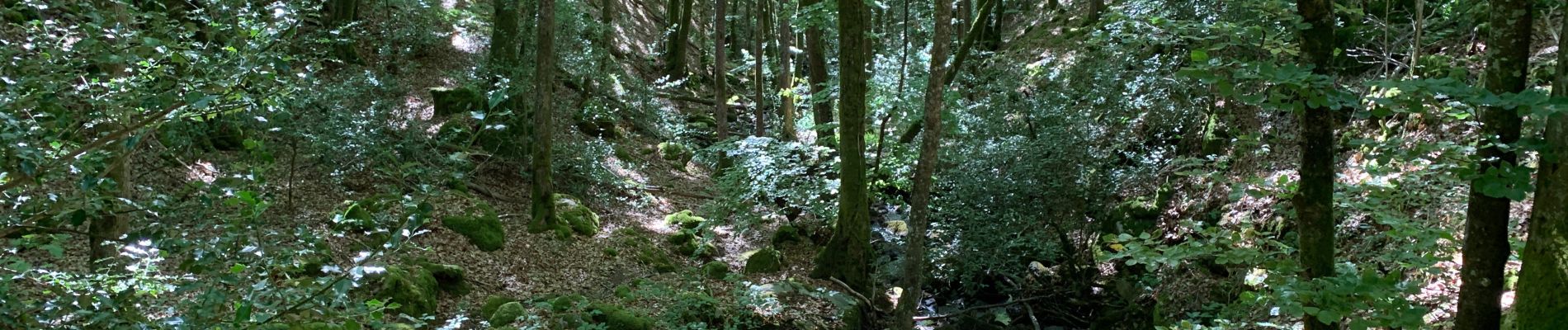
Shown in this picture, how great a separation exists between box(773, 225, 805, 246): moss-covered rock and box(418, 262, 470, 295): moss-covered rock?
4537mm

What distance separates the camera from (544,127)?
34.9 feet

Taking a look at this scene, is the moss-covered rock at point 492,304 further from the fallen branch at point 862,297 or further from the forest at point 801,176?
the fallen branch at point 862,297

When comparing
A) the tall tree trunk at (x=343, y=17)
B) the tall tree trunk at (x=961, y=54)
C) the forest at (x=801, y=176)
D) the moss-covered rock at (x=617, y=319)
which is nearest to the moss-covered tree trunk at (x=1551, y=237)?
the forest at (x=801, y=176)

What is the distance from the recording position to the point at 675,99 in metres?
21.0

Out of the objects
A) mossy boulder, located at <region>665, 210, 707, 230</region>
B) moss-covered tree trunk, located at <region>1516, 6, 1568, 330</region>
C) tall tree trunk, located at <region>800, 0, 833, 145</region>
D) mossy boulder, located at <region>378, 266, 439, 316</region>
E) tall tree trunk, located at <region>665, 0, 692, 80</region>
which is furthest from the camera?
tall tree trunk, located at <region>665, 0, 692, 80</region>

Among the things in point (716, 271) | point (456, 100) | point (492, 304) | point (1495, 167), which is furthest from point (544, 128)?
point (1495, 167)

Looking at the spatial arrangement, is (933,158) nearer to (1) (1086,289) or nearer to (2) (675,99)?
(1) (1086,289)

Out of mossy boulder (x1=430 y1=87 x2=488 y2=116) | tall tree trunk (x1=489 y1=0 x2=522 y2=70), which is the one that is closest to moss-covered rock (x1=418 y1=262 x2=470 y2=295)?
mossy boulder (x1=430 y1=87 x2=488 y2=116)

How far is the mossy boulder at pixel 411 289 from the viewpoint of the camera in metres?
6.84

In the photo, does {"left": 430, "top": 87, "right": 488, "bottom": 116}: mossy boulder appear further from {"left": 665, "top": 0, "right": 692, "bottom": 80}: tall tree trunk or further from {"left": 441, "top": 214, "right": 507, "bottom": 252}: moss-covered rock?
{"left": 665, "top": 0, "right": 692, "bottom": 80}: tall tree trunk

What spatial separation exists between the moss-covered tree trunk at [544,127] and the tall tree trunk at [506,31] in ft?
13.3

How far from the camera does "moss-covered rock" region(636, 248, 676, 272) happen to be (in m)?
10.3

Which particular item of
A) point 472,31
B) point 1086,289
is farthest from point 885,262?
point 472,31

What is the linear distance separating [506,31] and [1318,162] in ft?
43.7
